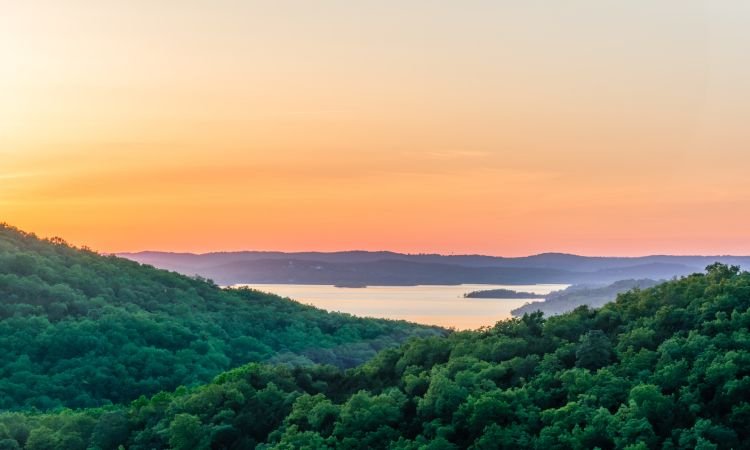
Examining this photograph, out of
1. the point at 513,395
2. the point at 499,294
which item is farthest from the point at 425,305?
the point at 513,395

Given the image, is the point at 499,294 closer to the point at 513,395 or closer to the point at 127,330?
the point at 127,330

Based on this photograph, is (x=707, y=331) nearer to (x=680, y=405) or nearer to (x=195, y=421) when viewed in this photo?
(x=680, y=405)

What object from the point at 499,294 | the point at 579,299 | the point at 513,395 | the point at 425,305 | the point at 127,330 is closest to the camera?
the point at 513,395

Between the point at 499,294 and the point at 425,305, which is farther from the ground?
the point at 499,294

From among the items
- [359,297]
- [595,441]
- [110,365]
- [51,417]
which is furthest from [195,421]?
[359,297]

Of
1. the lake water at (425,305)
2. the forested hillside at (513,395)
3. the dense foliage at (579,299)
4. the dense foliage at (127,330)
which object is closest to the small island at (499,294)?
the lake water at (425,305)

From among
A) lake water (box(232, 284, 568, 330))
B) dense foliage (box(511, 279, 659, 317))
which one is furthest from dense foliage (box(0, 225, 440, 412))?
dense foliage (box(511, 279, 659, 317))

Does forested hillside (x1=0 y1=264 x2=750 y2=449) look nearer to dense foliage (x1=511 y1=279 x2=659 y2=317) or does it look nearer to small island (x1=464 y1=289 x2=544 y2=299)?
dense foliage (x1=511 y1=279 x2=659 y2=317)

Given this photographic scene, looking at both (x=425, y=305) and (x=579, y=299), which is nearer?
(x=579, y=299)
